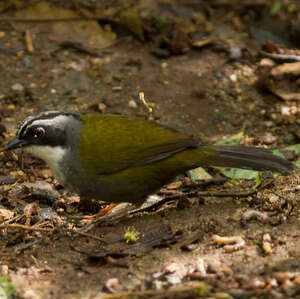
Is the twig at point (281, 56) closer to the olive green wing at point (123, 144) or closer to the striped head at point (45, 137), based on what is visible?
the olive green wing at point (123, 144)

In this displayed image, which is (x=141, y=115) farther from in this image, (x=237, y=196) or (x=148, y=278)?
(x=148, y=278)

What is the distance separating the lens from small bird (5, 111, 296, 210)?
4211 mm

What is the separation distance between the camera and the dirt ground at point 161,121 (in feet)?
11.1

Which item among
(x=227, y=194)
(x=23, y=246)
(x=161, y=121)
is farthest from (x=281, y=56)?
(x=23, y=246)

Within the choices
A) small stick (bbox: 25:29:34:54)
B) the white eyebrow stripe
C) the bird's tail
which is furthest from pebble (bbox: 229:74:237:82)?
the white eyebrow stripe

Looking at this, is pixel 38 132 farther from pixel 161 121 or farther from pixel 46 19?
pixel 46 19

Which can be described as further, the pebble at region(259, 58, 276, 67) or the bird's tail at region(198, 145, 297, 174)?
the pebble at region(259, 58, 276, 67)

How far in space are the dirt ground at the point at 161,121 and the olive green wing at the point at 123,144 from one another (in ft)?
1.61

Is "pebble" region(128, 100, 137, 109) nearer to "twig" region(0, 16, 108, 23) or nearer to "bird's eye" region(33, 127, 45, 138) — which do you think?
"twig" region(0, 16, 108, 23)

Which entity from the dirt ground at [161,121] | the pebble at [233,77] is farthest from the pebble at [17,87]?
the pebble at [233,77]

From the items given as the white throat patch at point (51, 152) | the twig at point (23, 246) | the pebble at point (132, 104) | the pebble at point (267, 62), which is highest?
the white throat patch at point (51, 152)

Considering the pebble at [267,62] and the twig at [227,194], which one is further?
the pebble at [267,62]

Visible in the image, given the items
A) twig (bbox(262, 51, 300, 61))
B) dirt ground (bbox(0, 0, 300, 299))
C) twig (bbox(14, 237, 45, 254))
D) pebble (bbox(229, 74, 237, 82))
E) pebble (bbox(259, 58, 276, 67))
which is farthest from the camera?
pebble (bbox(259, 58, 276, 67))

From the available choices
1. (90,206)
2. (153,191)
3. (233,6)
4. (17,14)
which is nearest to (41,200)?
(90,206)
